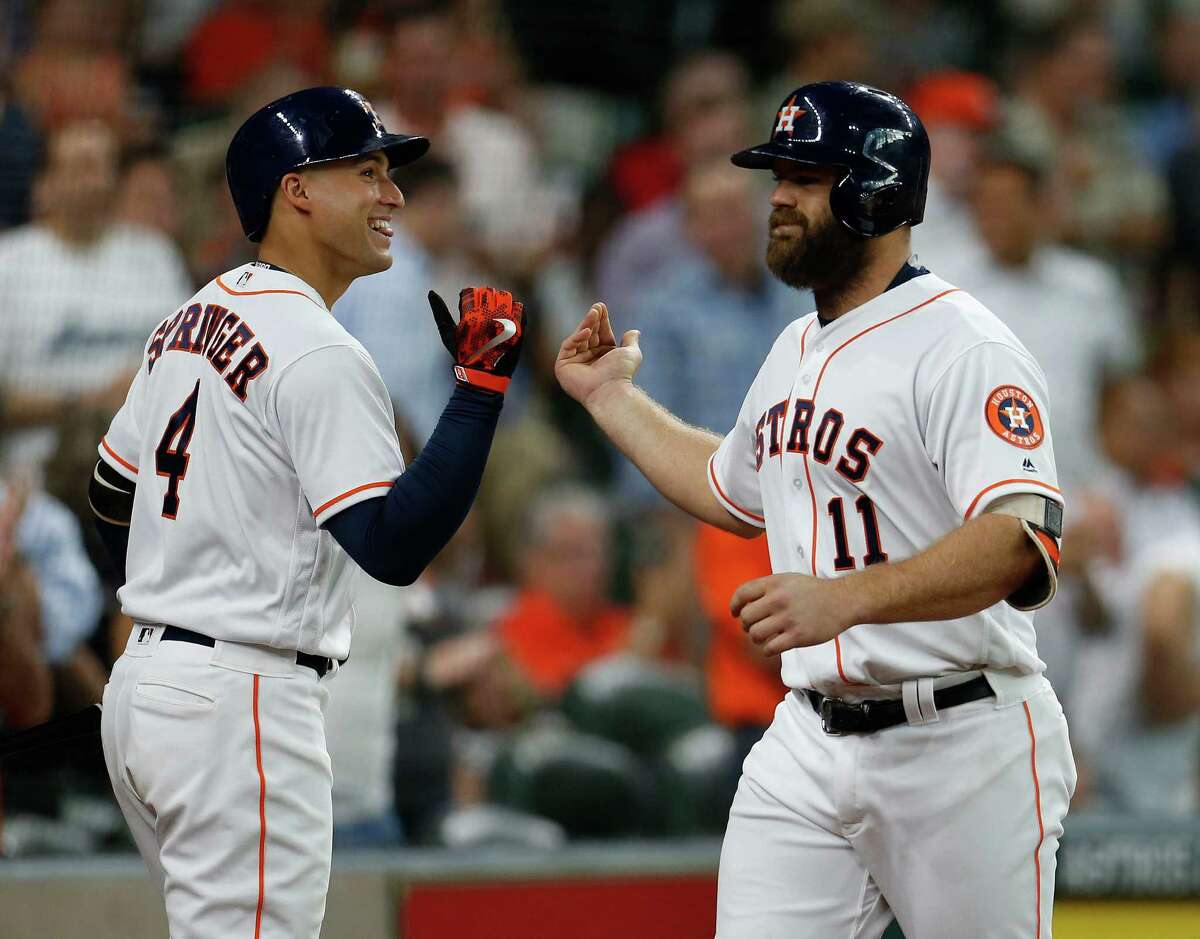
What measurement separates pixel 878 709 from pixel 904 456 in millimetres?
460

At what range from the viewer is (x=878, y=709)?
3127 mm

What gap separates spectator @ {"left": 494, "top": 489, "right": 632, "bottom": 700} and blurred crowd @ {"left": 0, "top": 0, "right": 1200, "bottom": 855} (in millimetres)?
11

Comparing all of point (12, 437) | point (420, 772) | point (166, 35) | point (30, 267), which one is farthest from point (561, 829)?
point (166, 35)

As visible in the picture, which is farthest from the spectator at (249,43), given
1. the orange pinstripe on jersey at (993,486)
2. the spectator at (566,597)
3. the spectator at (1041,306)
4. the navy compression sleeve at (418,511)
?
the orange pinstripe on jersey at (993,486)

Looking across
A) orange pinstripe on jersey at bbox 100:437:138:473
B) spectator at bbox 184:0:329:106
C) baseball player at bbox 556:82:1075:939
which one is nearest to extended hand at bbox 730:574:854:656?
baseball player at bbox 556:82:1075:939

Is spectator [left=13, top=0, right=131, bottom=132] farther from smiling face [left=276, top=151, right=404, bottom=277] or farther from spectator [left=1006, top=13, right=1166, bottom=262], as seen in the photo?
spectator [left=1006, top=13, right=1166, bottom=262]

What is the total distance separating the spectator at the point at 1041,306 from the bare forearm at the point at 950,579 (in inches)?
151

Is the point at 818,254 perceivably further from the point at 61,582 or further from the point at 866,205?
the point at 61,582

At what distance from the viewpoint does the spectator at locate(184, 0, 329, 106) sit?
6.83 meters

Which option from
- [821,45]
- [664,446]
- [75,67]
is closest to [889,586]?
[664,446]

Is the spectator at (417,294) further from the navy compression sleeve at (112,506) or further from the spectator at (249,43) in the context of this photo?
the navy compression sleeve at (112,506)

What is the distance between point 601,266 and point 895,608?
4.56m

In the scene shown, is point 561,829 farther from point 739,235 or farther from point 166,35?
point 166,35

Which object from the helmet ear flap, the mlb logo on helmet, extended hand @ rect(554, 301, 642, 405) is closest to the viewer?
the helmet ear flap
